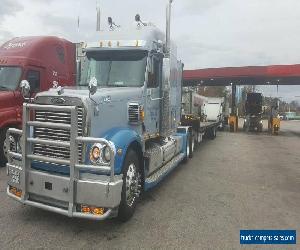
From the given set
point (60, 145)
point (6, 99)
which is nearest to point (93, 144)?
point (60, 145)

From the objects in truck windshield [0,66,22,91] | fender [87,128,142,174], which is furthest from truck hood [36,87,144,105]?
truck windshield [0,66,22,91]

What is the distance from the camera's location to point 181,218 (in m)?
6.30

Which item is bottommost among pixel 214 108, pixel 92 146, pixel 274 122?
pixel 274 122

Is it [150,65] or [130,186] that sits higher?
[150,65]

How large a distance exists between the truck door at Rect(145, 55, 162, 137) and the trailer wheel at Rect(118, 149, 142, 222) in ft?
4.74

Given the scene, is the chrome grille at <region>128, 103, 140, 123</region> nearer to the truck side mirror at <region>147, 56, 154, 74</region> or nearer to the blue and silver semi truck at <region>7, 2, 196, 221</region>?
the blue and silver semi truck at <region>7, 2, 196, 221</region>

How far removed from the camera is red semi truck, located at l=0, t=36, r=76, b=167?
34.0ft

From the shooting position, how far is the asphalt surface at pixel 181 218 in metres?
5.26

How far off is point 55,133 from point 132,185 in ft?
5.02

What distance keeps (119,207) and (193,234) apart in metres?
1.19

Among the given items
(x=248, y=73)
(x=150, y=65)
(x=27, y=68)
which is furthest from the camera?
(x=248, y=73)

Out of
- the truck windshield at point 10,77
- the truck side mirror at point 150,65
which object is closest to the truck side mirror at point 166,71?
the truck side mirror at point 150,65

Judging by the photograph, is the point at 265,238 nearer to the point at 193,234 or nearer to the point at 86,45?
the point at 193,234

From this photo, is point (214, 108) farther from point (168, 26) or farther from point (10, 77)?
point (168, 26)
